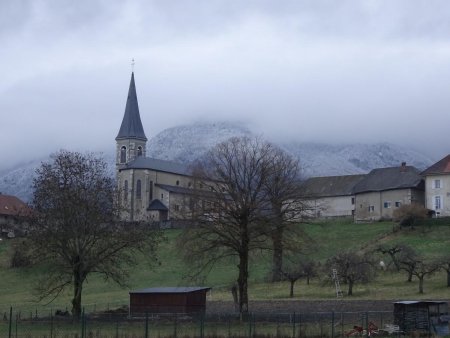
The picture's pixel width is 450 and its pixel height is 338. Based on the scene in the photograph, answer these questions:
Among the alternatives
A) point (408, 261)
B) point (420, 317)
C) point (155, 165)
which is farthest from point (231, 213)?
point (155, 165)

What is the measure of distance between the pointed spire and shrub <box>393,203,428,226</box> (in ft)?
311

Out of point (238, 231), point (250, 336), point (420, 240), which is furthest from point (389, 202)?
point (250, 336)

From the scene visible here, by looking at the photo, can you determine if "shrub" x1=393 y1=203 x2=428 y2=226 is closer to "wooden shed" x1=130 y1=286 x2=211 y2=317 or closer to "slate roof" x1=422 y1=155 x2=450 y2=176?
"slate roof" x1=422 y1=155 x2=450 y2=176

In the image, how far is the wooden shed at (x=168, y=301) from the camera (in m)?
53.0

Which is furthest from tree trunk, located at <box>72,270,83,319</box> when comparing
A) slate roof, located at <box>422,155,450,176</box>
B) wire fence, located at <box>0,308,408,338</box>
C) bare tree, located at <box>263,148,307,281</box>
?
slate roof, located at <box>422,155,450,176</box>

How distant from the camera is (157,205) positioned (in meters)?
150

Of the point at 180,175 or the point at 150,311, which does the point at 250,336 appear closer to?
the point at 150,311

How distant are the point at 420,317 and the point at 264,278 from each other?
1357 inches

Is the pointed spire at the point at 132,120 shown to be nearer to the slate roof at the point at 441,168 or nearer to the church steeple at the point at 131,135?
the church steeple at the point at 131,135

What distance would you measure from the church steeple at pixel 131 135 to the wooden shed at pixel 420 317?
14696 cm

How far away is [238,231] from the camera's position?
53.1m

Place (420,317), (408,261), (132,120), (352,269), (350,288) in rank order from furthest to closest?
(132,120) → (408,261) → (352,269) → (350,288) → (420,317)

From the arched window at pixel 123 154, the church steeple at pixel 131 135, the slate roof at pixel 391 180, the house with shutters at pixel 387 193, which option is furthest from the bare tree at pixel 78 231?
the arched window at pixel 123 154

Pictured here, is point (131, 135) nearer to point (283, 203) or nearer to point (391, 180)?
point (391, 180)
